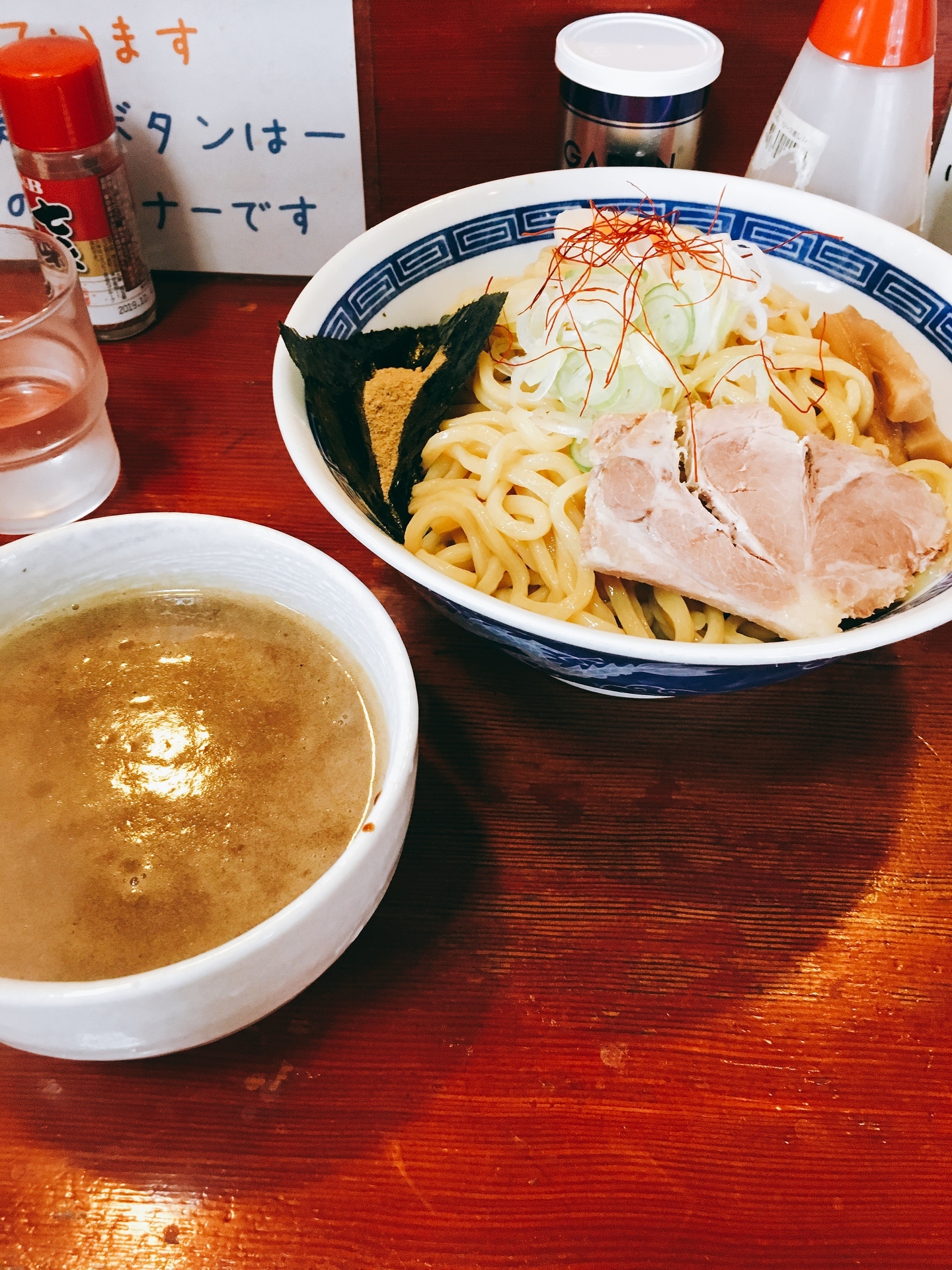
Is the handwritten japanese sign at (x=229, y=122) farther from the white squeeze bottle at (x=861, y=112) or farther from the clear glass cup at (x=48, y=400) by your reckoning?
the white squeeze bottle at (x=861, y=112)

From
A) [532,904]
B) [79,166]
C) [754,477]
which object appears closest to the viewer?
[532,904]

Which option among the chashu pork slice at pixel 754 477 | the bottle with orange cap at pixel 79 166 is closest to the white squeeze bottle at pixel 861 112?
the chashu pork slice at pixel 754 477

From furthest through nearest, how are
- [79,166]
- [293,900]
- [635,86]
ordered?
[79,166] → [635,86] → [293,900]

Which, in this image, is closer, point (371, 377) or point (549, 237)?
point (371, 377)

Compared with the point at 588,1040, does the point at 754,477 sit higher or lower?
higher

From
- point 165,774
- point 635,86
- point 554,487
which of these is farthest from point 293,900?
point 635,86

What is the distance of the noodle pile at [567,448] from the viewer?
137cm

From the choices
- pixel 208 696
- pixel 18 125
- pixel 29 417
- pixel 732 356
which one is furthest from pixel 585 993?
pixel 18 125

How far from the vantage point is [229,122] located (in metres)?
1.84

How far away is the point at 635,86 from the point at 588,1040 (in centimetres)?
155

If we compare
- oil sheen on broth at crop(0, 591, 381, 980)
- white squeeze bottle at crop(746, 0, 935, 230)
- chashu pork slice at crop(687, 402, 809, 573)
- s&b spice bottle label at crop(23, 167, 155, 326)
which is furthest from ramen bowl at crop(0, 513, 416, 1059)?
white squeeze bottle at crop(746, 0, 935, 230)

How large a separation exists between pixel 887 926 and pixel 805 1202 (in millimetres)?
365

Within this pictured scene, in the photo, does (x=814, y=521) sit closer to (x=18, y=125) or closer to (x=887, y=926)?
(x=887, y=926)

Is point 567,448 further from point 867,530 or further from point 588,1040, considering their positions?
point 588,1040
